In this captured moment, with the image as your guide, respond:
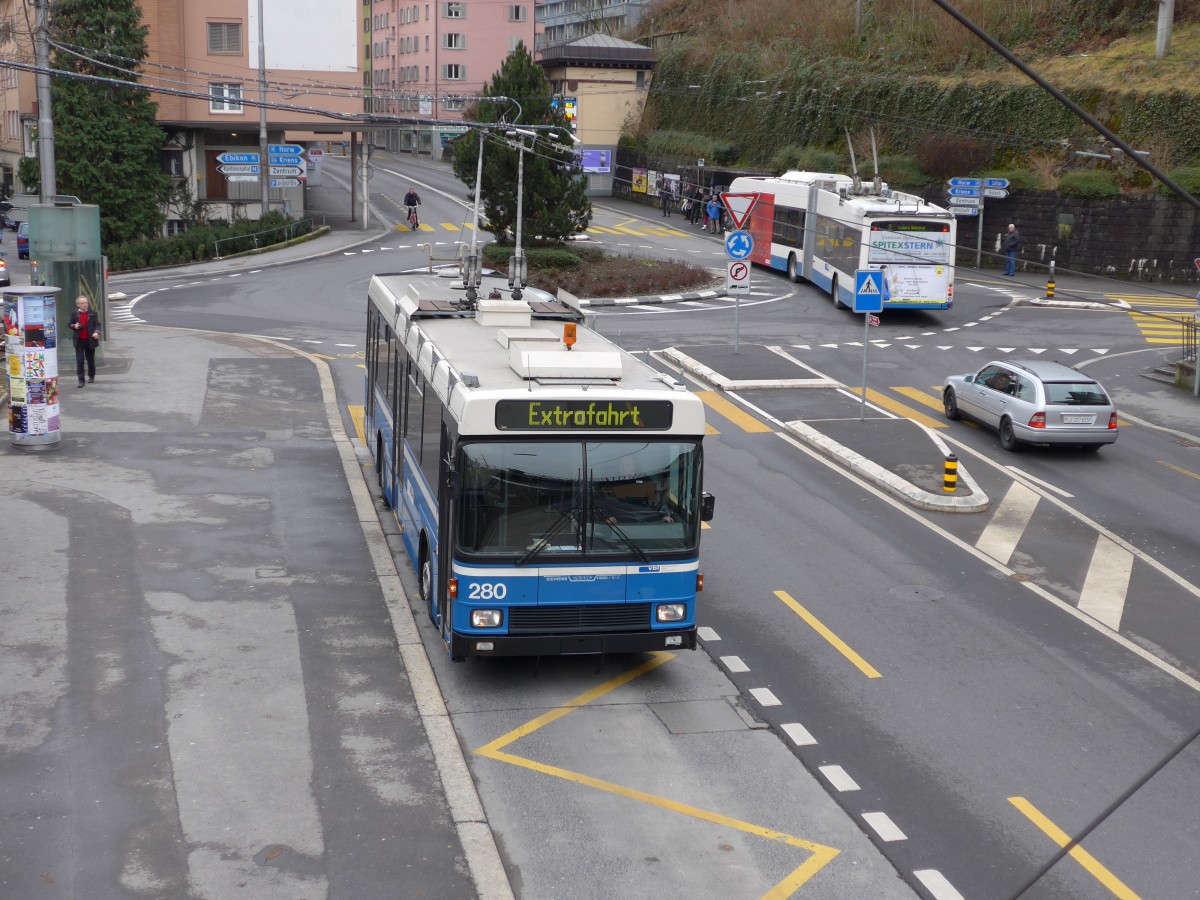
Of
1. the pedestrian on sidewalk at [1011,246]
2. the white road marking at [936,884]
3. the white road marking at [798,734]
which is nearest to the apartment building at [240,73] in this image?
the pedestrian on sidewalk at [1011,246]

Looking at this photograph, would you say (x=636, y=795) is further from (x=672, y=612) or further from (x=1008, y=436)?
(x=1008, y=436)

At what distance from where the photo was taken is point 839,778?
33.4ft

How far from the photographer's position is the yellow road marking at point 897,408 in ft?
82.2

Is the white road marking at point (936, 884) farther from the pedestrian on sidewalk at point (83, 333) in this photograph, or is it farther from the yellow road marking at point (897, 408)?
the pedestrian on sidewalk at point (83, 333)

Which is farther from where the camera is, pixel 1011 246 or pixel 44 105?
pixel 1011 246

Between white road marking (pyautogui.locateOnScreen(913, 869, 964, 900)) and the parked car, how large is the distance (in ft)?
48.2

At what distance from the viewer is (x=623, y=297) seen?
41.2 metres

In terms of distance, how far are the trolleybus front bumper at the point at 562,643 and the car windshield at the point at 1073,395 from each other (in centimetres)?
1311

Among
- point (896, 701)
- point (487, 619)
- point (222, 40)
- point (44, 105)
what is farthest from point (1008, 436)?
point (222, 40)

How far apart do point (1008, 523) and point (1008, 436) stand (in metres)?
4.88

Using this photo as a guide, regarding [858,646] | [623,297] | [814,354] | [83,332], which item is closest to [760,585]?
[858,646]

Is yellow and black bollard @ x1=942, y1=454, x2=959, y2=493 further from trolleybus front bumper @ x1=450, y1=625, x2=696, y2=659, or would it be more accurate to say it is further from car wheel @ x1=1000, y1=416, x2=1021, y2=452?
trolleybus front bumper @ x1=450, y1=625, x2=696, y2=659

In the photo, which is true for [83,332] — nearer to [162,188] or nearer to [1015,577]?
[1015,577]

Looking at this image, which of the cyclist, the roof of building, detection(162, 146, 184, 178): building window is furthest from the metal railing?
the roof of building
